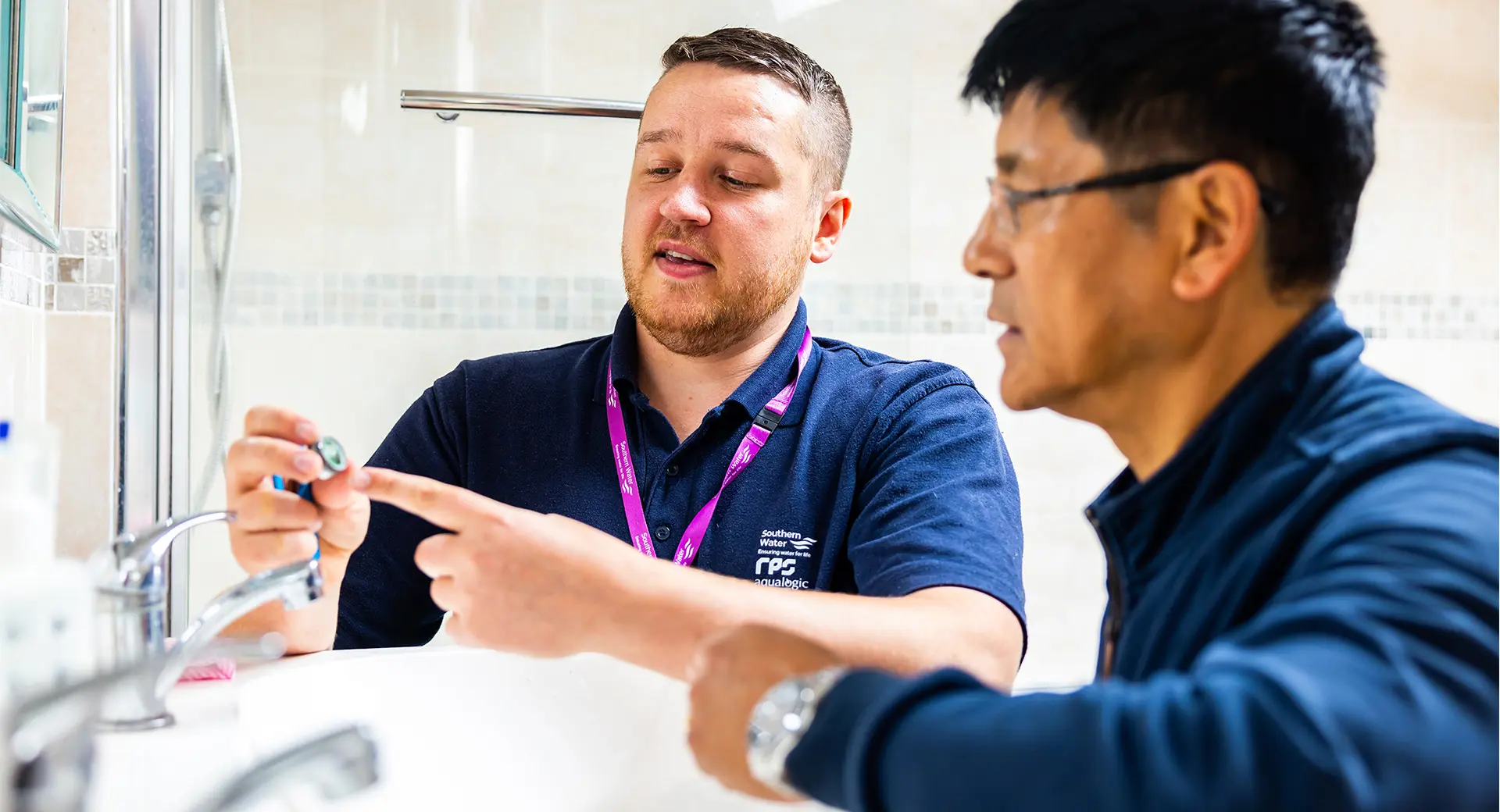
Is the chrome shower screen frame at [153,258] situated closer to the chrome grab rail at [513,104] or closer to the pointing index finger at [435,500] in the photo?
the chrome grab rail at [513,104]

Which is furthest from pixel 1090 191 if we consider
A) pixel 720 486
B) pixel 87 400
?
pixel 87 400

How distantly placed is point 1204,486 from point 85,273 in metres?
1.31

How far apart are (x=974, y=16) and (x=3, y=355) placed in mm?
1351

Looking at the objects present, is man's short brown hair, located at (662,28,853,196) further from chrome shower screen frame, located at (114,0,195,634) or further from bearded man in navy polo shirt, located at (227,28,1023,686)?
chrome shower screen frame, located at (114,0,195,634)

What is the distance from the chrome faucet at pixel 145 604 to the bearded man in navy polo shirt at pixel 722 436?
14 centimetres

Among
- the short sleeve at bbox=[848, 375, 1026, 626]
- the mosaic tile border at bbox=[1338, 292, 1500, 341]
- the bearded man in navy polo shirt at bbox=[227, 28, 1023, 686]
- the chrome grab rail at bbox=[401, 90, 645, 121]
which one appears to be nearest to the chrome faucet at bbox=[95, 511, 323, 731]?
the bearded man in navy polo shirt at bbox=[227, 28, 1023, 686]

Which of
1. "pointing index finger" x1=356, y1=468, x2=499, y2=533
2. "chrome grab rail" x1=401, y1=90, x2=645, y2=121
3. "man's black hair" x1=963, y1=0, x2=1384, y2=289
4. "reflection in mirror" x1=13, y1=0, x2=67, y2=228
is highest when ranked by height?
"chrome grab rail" x1=401, y1=90, x2=645, y2=121

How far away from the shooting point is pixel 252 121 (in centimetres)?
144

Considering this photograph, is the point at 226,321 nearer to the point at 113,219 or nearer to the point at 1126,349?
the point at 113,219

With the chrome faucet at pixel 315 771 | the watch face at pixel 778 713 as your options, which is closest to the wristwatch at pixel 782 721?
the watch face at pixel 778 713

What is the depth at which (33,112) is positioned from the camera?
1.14m

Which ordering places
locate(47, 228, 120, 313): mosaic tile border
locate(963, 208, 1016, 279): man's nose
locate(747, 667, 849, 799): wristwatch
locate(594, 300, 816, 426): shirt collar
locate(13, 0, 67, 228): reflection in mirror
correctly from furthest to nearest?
1. locate(47, 228, 120, 313): mosaic tile border
2. locate(594, 300, 816, 426): shirt collar
3. locate(13, 0, 67, 228): reflection in mirror
4. locate(963, 208, 1016, 279): man's nose
5. locate(747, 667, 849, 799): wristwatch

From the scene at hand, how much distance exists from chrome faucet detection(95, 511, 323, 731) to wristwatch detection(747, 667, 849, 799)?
1.16ft

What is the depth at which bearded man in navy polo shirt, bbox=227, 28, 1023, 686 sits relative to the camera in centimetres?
98
